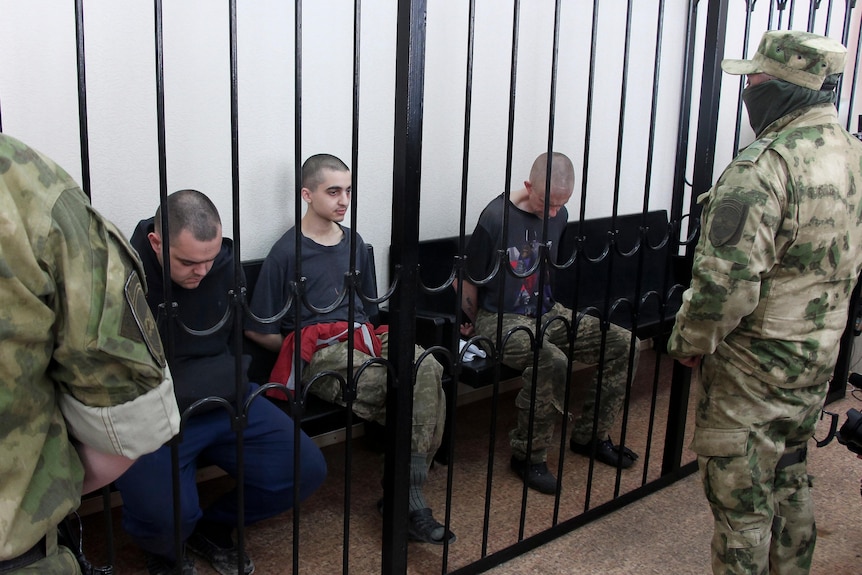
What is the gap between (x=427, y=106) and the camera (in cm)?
319

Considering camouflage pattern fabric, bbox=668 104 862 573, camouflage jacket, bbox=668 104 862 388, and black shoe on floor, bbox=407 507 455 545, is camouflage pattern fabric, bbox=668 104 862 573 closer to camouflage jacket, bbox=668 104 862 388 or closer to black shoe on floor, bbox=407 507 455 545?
camouflage jacket, bbox=668 104 862 388

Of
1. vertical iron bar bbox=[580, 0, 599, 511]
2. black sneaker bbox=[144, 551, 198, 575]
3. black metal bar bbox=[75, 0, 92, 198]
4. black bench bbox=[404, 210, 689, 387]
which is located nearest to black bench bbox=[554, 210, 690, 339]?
black bench bbox=[404, 210, 689, 387]

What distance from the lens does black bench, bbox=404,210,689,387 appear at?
267 centimetres

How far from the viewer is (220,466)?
7.61 ft

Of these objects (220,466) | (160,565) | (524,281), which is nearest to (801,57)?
(524,281)

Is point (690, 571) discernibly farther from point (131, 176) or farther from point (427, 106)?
point (131, 176)

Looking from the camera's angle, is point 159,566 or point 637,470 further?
point 637,470

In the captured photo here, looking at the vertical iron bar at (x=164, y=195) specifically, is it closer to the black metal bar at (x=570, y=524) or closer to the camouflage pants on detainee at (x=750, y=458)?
the black metal bar at (x=570, y=524)

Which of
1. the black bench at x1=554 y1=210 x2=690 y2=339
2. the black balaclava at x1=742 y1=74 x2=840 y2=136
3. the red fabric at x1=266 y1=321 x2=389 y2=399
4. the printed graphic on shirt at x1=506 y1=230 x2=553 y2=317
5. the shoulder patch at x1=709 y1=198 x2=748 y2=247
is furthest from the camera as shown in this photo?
the black bench at x1=554 y1=210 x2=690 y2=339

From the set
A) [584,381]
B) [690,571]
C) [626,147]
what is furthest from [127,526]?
[626,147]

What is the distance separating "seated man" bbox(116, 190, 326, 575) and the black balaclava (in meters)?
1.44

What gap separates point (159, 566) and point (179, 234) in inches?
38.1

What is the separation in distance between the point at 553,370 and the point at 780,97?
4.20ft

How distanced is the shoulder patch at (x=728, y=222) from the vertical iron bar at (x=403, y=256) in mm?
739
